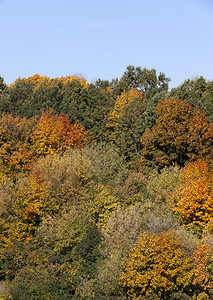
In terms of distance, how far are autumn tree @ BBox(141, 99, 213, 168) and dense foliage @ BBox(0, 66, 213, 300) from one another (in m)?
0.13

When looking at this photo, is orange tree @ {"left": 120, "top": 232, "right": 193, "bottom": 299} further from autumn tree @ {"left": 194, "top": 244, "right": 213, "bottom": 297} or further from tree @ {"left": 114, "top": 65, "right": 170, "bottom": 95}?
tree @ {"left": 114, "top": 65, "right": 170, "bottom": 95}

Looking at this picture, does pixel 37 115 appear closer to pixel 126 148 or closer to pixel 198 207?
pixel 126 148

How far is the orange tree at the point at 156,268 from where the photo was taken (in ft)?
100

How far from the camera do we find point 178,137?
50875 millimetres

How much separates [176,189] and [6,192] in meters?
16.7

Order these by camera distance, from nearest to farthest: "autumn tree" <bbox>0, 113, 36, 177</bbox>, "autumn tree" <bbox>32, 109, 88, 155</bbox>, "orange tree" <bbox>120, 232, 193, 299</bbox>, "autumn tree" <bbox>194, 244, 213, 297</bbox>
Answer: "autumn tree" <bbox>194, 244, 213, 297</bbox>
"orange tree" <bbox>120, 232, 193, 299</bbox>
"autumn tree" <bbox>0, 113, 36, 177</bbox>
"autumn tree" <bbox>32, 109, 88, 155</bbox>

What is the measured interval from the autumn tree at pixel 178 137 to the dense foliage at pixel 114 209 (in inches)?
5.1

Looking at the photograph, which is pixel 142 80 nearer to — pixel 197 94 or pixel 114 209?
pixel 197 94

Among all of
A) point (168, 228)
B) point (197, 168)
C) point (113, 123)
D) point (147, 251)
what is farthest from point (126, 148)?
point (147, 251)

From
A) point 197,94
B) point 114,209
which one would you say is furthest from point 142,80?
point 114,209

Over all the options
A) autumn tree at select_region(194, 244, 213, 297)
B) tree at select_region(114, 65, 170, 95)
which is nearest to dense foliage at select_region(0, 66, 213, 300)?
autumn tree at select_region(194, 244, 213, 297)

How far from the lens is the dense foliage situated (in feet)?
104

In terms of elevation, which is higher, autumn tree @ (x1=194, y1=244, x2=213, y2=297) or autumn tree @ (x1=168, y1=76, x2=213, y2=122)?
autumn tree @ (x1=168, y1=76, x2=213, y2=122)

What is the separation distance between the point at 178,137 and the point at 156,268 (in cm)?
2306
